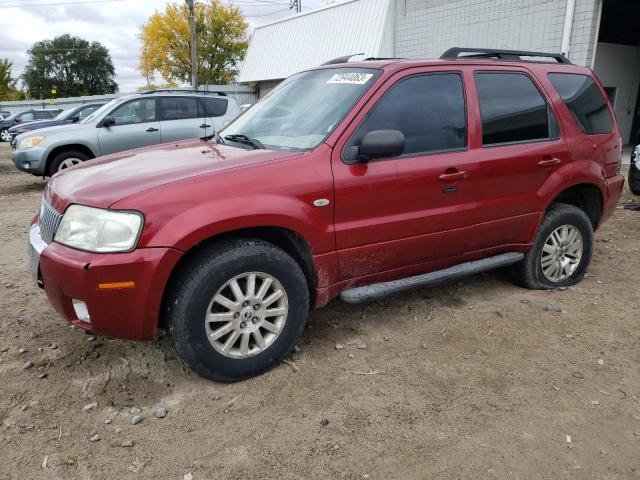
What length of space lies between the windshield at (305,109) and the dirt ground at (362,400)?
1.38m

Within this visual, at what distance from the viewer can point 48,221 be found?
299cm

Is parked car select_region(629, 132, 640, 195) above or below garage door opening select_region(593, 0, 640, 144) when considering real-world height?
below

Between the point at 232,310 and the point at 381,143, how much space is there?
1.30 metres

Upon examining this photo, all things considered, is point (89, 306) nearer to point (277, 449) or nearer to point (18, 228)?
point (277, 449)

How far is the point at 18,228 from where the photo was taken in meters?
6.68

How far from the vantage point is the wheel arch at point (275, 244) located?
2.83 meters

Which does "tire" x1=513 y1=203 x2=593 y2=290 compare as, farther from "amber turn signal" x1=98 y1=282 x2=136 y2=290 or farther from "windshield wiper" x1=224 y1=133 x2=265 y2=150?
"amber turn signal" x1=98 y1=282 x2=136 y2=290

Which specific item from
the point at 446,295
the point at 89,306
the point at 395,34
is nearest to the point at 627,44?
the point at 395,34

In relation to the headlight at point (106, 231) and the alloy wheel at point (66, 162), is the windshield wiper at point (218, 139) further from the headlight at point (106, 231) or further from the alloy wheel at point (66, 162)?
the alloy wheel at point (66, 162)

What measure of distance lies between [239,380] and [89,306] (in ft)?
3.12

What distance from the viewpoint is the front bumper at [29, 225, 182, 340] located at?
2564 millimetres

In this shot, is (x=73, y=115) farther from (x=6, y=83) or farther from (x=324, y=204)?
(x=6, y=83)

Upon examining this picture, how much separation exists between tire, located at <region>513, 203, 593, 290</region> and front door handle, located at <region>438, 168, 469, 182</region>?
3.51 feet

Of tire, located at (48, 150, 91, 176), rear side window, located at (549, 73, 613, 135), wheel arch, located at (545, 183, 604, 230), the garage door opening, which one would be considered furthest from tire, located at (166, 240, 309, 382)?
the garage door opening
